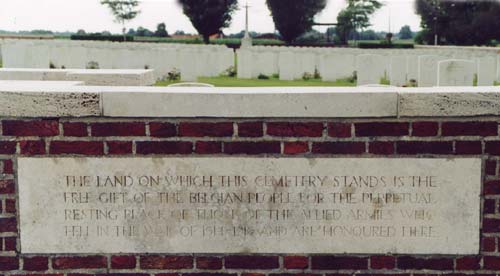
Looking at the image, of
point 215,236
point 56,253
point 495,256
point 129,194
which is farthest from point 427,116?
point 56,253

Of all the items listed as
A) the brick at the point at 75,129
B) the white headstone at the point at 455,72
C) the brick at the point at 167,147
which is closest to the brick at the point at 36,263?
the brick at the point at 75,129

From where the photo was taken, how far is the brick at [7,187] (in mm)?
3504

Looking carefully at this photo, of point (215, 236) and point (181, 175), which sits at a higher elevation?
point (181, 175)

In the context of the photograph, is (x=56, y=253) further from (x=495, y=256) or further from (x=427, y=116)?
(x=495, y=256)

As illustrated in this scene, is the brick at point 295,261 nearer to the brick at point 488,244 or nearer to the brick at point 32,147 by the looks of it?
the brick at point 488,244

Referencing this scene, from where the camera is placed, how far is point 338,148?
3.47 m

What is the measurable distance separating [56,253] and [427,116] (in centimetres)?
202

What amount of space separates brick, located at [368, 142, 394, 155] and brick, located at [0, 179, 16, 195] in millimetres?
1823

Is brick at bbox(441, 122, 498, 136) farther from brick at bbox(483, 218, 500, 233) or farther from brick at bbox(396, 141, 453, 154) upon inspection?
brick at bbox(483, 218, 500, 233)

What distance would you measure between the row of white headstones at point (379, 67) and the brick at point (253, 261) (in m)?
9.34

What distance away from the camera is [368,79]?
1501 centimetres

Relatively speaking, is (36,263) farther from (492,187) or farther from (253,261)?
(492,187)

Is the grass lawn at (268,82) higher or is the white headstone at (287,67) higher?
the white headstone at (287,67)

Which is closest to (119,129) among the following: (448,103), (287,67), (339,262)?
(339,262)
